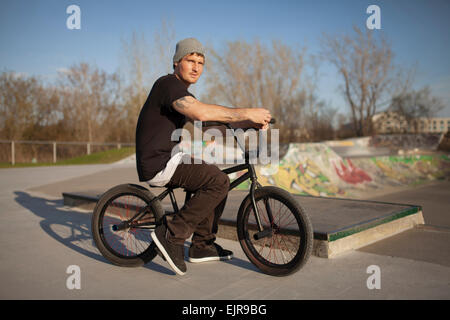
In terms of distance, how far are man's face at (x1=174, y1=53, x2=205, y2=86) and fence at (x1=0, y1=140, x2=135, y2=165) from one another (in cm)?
1973

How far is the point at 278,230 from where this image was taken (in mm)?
2785

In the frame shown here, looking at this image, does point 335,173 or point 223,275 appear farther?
point 335,173

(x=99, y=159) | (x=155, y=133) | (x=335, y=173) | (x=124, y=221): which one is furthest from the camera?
(x=99, y=159)

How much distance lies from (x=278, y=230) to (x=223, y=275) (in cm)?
57

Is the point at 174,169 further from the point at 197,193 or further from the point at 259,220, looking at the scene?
the point at 259,220

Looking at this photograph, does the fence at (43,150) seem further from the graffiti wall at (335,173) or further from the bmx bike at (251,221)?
the bmx bike at (251,221)

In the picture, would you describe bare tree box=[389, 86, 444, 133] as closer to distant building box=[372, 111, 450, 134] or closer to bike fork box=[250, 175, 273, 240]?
distant building box=[372, 111, 450, 134]

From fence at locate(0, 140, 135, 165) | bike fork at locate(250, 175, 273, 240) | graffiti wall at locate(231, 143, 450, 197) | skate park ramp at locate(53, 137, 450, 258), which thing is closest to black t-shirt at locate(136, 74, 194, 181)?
bike fork at locate(250, 175, 273, 240)

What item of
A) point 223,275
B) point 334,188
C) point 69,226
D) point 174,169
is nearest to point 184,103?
point 174,169

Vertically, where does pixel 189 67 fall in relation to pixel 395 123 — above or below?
below

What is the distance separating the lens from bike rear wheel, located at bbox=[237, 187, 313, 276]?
2447 mm

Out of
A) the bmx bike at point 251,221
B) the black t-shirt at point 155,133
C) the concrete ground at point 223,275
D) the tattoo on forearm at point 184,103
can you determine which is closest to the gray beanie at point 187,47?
the black t-shirt at point 155,133
